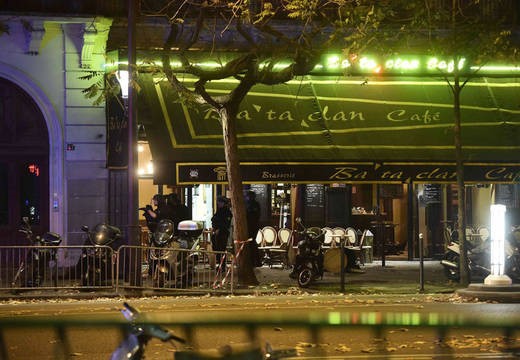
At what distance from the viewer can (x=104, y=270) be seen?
16625 mm

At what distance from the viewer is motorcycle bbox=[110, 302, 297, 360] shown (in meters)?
6.04

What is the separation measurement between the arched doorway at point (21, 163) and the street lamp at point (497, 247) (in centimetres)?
1020

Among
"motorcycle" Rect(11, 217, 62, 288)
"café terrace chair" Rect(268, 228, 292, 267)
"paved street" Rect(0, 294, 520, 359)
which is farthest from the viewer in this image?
"café terrace chair" Rect(268, 228, 292, 267)

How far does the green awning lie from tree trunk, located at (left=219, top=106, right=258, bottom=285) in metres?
1.25

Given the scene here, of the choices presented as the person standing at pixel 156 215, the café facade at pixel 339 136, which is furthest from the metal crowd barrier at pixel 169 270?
the café facade at pixel 339 136

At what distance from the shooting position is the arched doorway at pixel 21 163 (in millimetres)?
20859

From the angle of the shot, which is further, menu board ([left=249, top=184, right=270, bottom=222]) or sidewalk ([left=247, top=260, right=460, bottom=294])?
menu board ([left=249, top=184, right=270, bottom=222])

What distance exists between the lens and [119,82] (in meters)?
19.8

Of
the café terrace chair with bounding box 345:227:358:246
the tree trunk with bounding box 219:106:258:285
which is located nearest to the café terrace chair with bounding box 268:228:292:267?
the café terrace chair with bounding box 345:227:358:246

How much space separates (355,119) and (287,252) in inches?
141

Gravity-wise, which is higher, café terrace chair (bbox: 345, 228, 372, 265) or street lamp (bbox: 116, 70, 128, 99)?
street lamp (bbox: 116, 70, 128, 99)

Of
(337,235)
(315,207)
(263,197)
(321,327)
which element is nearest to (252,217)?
(337,235)

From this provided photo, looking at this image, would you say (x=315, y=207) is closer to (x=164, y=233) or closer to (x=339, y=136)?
(x=339, y=136)

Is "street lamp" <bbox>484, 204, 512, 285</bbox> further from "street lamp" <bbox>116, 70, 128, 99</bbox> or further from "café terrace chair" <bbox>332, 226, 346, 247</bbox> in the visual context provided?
"street lamp" <bbox>116, 70, 128, 99</bbox>
